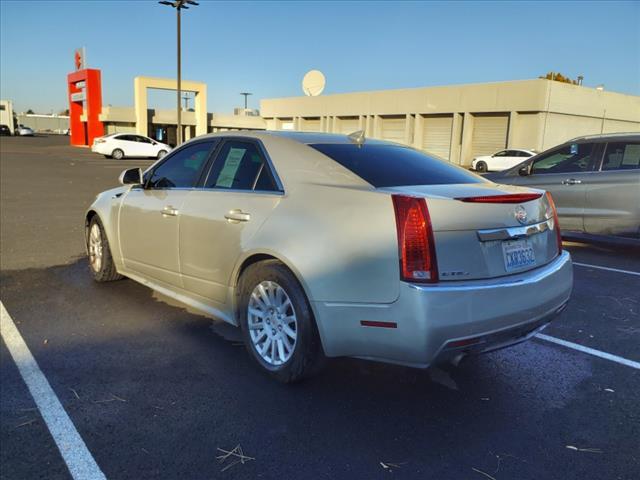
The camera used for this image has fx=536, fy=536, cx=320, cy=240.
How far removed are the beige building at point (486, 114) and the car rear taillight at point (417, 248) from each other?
1232 inches

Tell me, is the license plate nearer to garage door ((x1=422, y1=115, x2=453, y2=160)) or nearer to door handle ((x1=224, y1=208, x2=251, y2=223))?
door handle ((x1=224, y1=208, x2=251, y2=223))

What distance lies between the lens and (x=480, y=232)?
9.82 feet

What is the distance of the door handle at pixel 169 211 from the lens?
4.33 m

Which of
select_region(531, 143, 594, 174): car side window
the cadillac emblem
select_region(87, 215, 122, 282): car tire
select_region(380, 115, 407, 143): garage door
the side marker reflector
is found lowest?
select_region(87, 215, 122, 282): car tire

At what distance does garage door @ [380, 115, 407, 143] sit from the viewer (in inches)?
1575

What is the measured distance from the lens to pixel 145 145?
33531 mm

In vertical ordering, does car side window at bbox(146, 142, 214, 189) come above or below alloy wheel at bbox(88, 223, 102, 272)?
above

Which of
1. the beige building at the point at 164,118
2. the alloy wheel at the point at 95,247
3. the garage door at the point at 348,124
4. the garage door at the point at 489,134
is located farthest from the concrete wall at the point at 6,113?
the alloy wheel at the point at 95,247

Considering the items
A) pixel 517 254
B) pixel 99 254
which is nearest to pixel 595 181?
pixel 517 254

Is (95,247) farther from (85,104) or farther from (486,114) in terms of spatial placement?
(85,104)

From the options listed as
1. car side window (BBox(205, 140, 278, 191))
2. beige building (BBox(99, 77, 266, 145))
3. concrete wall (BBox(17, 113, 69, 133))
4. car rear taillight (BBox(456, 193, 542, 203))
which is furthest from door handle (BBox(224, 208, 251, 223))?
concrete wall (BBox(17, 113, 69, 133))

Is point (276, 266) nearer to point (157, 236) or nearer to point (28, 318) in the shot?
point (157, 236)

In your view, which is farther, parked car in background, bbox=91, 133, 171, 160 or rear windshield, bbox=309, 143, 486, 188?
parked car in background, bbox=91, 133, 171, 160

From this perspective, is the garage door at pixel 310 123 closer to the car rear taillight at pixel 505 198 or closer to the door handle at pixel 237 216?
the door handle at pixel 237 216
